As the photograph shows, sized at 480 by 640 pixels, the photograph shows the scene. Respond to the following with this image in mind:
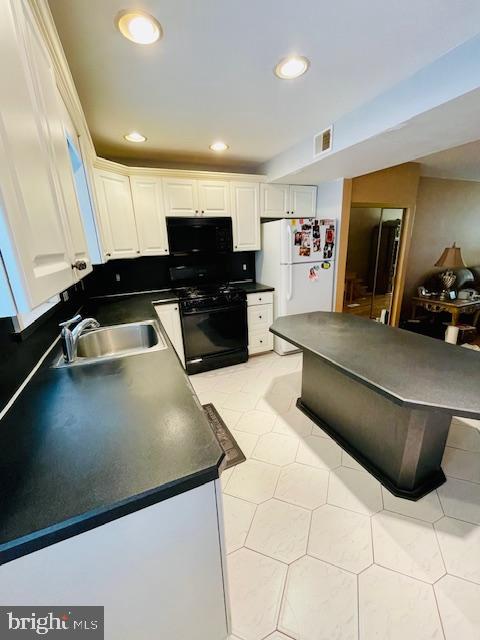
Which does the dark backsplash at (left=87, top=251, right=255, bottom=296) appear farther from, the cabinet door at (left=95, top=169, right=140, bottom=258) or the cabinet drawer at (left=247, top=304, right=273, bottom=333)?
the cabinet drawer at (left=247, top=304, right=273, bottom=333)

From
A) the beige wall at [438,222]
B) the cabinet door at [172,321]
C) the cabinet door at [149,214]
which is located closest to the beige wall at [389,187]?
the beige wall at [438,222]

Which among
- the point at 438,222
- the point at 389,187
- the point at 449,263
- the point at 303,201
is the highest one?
the point at 389,187

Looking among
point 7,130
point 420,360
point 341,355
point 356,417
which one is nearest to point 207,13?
point 7,130

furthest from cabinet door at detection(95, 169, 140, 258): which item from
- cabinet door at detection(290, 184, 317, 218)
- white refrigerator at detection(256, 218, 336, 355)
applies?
cabinet door at detection(290, 184, 317, 218)

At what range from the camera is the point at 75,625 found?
621mm

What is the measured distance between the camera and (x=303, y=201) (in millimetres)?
3340

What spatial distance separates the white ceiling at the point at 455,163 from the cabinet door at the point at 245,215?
208 centimetres

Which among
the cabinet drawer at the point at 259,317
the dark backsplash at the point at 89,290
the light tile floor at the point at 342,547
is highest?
the dark backsplash at the point at 89,290

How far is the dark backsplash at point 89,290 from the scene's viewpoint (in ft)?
3.38

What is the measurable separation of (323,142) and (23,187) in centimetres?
232

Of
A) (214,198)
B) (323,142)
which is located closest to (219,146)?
(214,198)

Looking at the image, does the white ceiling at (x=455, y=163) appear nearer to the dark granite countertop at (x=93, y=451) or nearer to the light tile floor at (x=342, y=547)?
the light tile floor at (x=342, y=547)

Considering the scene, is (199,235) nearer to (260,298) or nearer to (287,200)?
(260,298)

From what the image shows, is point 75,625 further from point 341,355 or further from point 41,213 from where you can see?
point 341,355
